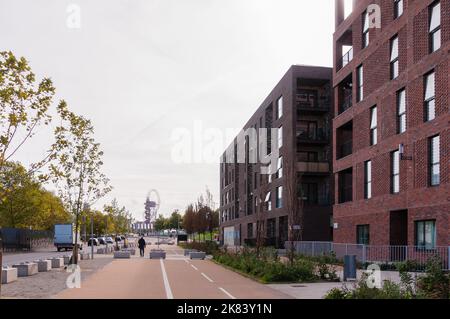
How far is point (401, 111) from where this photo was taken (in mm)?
30641

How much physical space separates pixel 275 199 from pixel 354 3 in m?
23.9

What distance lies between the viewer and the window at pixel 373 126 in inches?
1347

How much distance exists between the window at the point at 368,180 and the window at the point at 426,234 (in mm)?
6693

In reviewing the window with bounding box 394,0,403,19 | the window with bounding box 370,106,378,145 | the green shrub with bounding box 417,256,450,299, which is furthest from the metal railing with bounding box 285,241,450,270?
the window with bounding box 394,0,403,19

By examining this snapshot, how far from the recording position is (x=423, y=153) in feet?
91.2

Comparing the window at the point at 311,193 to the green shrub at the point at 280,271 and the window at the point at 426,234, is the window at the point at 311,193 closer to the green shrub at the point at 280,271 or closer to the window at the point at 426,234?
the window at the point at 426,234

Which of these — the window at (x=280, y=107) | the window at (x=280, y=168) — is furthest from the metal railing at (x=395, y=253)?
the window at (x=280, y=107)

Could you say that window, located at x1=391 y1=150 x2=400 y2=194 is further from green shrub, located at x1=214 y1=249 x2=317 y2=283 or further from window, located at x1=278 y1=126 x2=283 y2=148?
window, located at x1=278 y1=126 x2=283 y2=148

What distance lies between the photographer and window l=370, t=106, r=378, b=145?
1347 inches

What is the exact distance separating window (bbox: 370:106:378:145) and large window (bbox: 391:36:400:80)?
10.2 ft

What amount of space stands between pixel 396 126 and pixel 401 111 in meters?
0.86

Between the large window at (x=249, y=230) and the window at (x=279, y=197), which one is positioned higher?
the window at (x=279, y=197)

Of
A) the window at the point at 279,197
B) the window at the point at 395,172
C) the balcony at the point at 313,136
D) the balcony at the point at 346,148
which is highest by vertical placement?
the balcony at the point at 313,136

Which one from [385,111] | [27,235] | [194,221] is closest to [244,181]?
[194,221]
